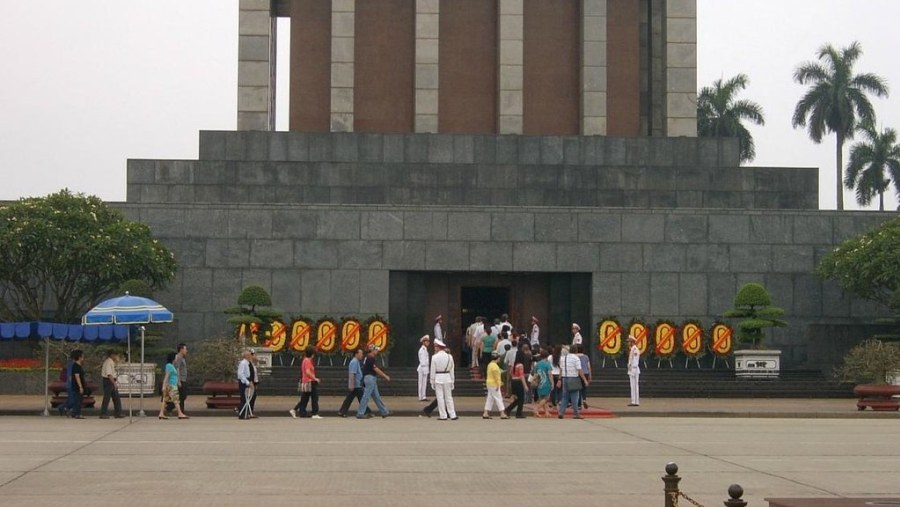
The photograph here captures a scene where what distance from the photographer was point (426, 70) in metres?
42.5

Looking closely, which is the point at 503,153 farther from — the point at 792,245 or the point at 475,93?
the point at 792,245

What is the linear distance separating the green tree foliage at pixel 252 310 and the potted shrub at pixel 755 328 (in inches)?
494

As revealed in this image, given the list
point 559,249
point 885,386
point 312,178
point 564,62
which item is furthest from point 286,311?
point 885,386

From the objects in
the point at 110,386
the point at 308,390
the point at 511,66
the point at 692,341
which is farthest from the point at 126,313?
the point at 511,66

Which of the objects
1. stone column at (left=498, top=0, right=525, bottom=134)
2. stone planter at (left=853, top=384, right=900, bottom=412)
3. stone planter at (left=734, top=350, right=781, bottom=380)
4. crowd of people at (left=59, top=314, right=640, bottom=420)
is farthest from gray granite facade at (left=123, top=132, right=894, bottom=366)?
crowd of people at (left=59, top=314, right=640, bottom=420)

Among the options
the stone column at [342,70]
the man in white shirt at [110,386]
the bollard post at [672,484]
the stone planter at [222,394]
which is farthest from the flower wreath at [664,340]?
the bollard post at [672,484]

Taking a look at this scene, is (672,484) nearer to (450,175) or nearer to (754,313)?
(754,313)

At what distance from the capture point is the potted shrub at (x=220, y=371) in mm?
30016

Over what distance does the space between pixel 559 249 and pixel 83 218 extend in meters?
13.4

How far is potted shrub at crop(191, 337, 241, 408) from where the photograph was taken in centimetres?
3002

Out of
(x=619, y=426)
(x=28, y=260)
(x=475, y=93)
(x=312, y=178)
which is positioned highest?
(x=475, y=93)

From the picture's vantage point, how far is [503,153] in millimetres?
42156

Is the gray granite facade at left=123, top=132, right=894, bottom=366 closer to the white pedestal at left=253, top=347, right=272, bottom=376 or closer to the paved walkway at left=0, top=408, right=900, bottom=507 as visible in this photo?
the white pedestal at left=253, top=347, right=272, bottom=376

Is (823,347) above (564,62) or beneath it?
beneath
